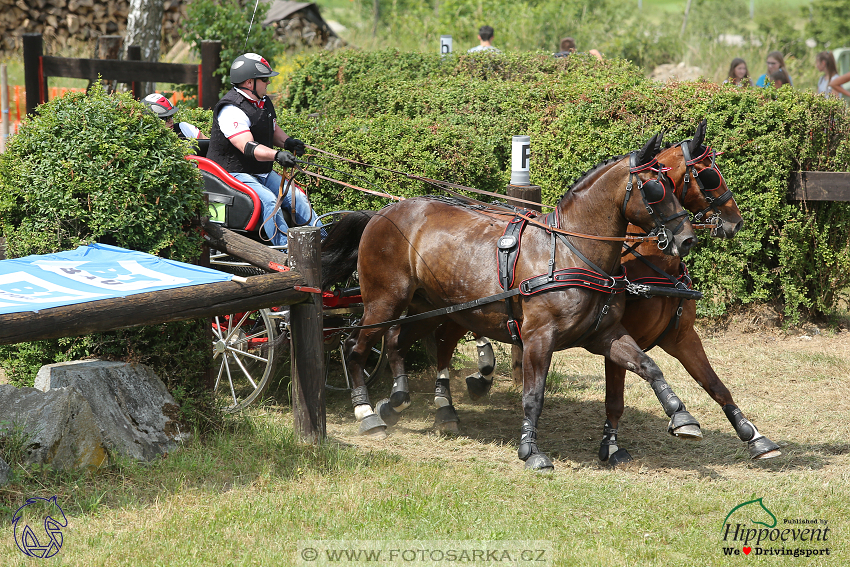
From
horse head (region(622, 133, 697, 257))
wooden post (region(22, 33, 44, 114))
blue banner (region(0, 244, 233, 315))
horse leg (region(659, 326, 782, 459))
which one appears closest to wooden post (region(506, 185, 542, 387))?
horse leg (region(659, 326, 782, 459))

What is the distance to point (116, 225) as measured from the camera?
210 inches

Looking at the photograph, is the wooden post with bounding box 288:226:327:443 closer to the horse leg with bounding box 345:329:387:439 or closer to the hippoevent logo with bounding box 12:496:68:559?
the horse leg with bounding box 345:329:387:439

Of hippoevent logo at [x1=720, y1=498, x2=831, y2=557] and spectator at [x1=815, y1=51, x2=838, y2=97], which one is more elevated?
spectator at [x1=815, y1=51, x2=838, y2=97]

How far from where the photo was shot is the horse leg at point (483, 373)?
680 centimetres

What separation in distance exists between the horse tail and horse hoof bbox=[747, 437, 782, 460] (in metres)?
3.06

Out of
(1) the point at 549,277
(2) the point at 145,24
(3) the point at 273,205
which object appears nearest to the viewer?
(1) the point at 549,277

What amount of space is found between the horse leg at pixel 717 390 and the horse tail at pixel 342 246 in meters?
2.36

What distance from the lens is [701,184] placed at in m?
5.01

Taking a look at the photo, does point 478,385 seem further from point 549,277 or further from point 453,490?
point 453,490

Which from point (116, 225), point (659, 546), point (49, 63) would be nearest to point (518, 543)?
point (659, 546)

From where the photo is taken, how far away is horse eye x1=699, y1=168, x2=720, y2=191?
499 cm

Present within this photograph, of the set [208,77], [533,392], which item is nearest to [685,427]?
[533,392]

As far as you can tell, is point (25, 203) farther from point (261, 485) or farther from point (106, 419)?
point (261, 485)

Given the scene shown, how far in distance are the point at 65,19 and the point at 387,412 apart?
19425 mm
